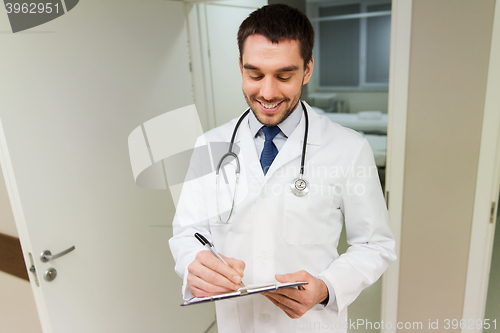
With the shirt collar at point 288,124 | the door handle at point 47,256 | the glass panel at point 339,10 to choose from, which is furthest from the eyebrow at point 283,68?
the glass panel at point 339,10

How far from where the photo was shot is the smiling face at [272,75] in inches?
36.4

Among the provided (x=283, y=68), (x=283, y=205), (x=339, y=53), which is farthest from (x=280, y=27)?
(x=339, y=53)

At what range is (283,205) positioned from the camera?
3.47ft

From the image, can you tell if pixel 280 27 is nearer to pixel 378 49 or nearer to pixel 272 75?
pixel 272 75

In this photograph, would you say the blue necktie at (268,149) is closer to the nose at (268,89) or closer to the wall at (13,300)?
the nose at (268,89)

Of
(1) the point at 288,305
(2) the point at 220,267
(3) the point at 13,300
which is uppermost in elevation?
(2) the point at 220,267

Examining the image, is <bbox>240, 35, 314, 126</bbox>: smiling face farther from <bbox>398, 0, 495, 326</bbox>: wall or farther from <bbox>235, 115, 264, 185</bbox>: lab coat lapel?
<bbox>398, 0, 495, 326</bbox>: wall

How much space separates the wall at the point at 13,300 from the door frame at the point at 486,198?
1795 millimetres

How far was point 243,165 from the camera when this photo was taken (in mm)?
1107

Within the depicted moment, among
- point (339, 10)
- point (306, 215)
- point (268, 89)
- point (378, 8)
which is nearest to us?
point (268, 89)

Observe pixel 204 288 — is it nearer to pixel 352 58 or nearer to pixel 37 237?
pixel 37 237

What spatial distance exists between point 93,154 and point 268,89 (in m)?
0.78

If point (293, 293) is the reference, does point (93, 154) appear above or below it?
above

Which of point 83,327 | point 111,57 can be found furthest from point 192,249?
point 111,57
